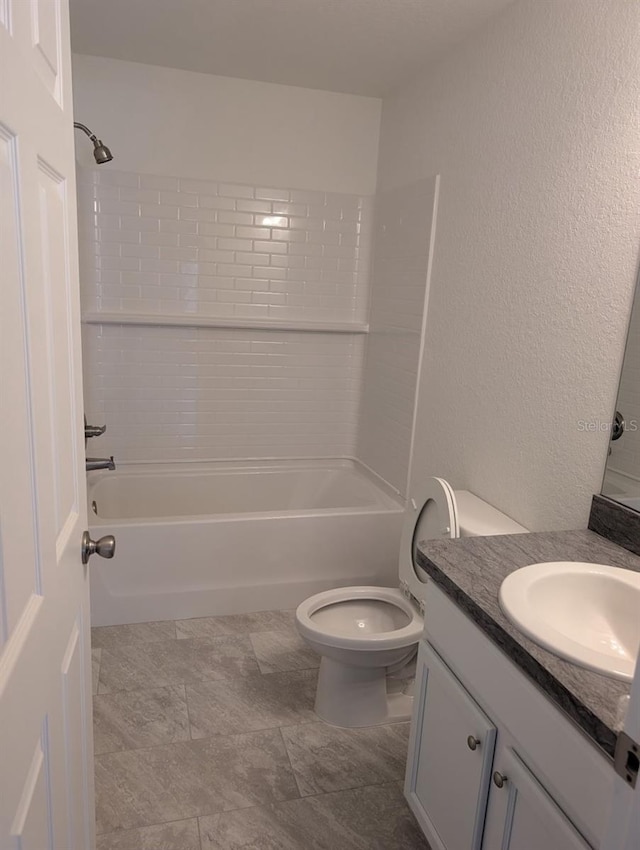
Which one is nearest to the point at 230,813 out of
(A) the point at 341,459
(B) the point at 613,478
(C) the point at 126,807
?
(C) the point at 126,807

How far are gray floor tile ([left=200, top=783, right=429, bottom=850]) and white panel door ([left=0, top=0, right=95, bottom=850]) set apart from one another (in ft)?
2.04

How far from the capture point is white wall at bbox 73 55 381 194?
295 cm

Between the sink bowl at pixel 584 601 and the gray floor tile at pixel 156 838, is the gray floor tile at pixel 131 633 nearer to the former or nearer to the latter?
the gray floor tile at pixel 156 838

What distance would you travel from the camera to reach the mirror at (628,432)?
5.30 ft

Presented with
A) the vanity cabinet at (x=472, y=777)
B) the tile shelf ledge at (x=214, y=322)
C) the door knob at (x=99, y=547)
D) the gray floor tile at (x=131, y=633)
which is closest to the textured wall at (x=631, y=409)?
the vanity cabinet at (x=472, y=777)

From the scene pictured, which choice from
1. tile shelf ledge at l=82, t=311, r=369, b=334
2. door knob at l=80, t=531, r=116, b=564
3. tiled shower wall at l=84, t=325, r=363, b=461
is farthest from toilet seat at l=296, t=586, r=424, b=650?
tile shelf ledge at l=82, t=311, r=369, b=334

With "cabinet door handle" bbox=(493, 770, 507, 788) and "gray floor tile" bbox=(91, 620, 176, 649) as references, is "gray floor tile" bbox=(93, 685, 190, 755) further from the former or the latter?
"cabinet door handle" bbox=(493, 770, 507, 788)

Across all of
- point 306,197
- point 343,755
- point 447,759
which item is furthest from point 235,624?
point 306,197

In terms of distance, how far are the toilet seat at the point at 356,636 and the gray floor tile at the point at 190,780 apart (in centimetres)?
41

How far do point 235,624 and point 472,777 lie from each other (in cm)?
161

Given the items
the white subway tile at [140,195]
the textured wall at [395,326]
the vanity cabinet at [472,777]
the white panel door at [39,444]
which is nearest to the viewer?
the white panel door at [39,444]

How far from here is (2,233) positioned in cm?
71

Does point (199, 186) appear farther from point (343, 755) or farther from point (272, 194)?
point (343, 755)

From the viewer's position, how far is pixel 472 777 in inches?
52.4
